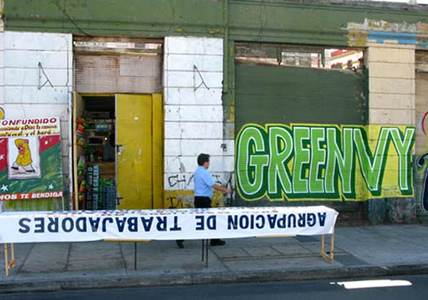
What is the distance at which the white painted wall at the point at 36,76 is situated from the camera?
11852 mm

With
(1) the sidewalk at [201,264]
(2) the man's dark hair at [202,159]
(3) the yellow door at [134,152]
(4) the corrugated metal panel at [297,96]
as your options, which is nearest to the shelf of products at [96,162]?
(3) the yellow door at [134,152]

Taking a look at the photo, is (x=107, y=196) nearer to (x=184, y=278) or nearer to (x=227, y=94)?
(x=227, y=94)

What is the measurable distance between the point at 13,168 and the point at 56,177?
0.87 m

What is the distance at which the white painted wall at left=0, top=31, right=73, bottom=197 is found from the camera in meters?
11.9

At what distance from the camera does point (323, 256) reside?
9.78 meters

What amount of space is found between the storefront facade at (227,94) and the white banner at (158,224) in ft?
11.9

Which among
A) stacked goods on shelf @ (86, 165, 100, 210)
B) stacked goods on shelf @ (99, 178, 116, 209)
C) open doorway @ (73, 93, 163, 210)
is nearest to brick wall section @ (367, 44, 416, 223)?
open doorway @ (73, 93, 163, 210)

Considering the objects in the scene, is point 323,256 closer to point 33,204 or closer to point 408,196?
point 408,196

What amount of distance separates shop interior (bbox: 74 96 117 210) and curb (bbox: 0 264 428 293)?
4314 mm

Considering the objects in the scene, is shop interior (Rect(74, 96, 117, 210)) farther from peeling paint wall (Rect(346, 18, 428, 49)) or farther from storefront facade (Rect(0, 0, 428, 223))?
peeling paint wall (Rect(346, 18, 428, 49))

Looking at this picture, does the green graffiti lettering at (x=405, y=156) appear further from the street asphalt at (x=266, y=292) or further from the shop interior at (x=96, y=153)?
the shop interior at (x=96, y=153)

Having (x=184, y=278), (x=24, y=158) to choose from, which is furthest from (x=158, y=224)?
(x=24, y=158)

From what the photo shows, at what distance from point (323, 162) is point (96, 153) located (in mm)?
5149

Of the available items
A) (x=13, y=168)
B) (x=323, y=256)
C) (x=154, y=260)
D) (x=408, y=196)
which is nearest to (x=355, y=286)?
(x=323, y=256)
